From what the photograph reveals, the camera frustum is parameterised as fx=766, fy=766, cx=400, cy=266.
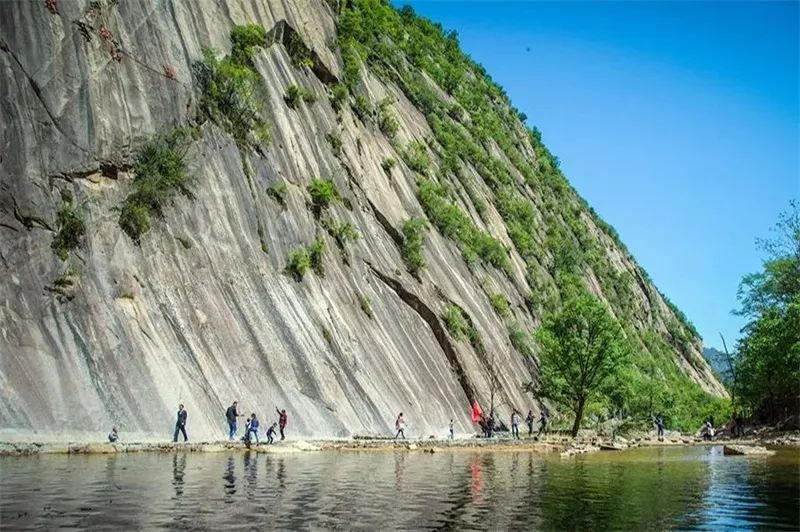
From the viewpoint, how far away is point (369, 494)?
62.8 ft

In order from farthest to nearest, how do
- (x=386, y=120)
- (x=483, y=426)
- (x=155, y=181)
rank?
(x=386, y=120)
(x=483, y=426)
(x=155, y=181)

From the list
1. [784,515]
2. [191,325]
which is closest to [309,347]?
[191,325]

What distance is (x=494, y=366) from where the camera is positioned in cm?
6212

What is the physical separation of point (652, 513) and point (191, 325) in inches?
996

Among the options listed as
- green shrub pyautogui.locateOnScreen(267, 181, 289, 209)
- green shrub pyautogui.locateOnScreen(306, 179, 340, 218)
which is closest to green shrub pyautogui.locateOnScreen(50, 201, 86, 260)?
green shrub pyautogui.locateOnScreen(267, 181, 289, 209)

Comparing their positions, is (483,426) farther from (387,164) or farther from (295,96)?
(295,96)

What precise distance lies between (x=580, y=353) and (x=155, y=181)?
1349 inches

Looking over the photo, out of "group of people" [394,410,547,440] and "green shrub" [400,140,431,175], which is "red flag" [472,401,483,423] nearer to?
"group of people" [394,410,547,440]

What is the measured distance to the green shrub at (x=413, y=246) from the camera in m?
58.8

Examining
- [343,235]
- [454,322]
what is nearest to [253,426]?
[343,235]

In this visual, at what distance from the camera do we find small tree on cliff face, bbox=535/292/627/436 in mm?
57719

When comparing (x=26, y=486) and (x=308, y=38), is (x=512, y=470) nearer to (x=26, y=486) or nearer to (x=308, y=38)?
(x=26, y=486)

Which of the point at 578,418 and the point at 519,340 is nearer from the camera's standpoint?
the point at 578,418

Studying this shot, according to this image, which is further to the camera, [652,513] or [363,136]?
[363,136]
